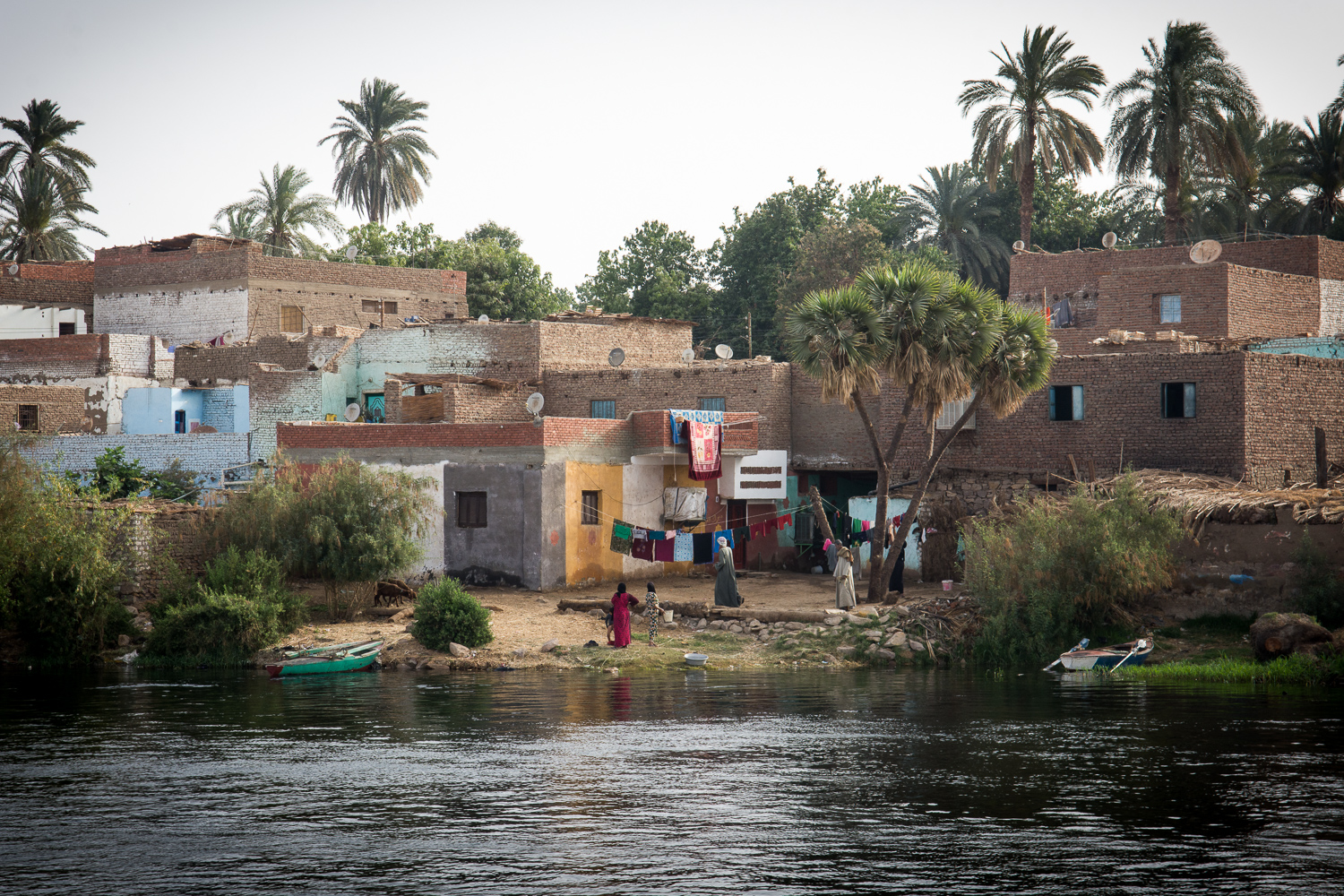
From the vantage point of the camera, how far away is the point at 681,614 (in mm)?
28062

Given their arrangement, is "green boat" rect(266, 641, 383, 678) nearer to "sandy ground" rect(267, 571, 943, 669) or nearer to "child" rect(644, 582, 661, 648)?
"sandy ground" rect(267, 571, 943, 669)

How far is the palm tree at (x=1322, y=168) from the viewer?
50.6 metres

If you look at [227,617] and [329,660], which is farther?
[227,617]

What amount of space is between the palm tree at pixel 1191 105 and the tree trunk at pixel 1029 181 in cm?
363

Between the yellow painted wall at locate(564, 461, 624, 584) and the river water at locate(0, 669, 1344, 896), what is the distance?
9.04 meters

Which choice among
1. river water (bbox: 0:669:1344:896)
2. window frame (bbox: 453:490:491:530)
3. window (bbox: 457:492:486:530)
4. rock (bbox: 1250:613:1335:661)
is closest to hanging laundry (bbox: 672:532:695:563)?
window frame (bbox: 453:490:491:530)

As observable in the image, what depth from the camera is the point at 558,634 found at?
26406 mm

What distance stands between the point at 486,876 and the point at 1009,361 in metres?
18.9

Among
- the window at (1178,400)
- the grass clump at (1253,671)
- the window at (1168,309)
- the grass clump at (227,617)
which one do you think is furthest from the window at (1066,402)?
the grass clump at (227,617)

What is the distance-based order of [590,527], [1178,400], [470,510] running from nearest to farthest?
[1178,400], [470,510], [590,527]

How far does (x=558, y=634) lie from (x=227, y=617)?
664 centimetres

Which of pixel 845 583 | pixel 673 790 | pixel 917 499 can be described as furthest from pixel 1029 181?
pixel 673 790

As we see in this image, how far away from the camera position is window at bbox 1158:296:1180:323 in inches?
1588

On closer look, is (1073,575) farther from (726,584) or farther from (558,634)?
(558,634)
